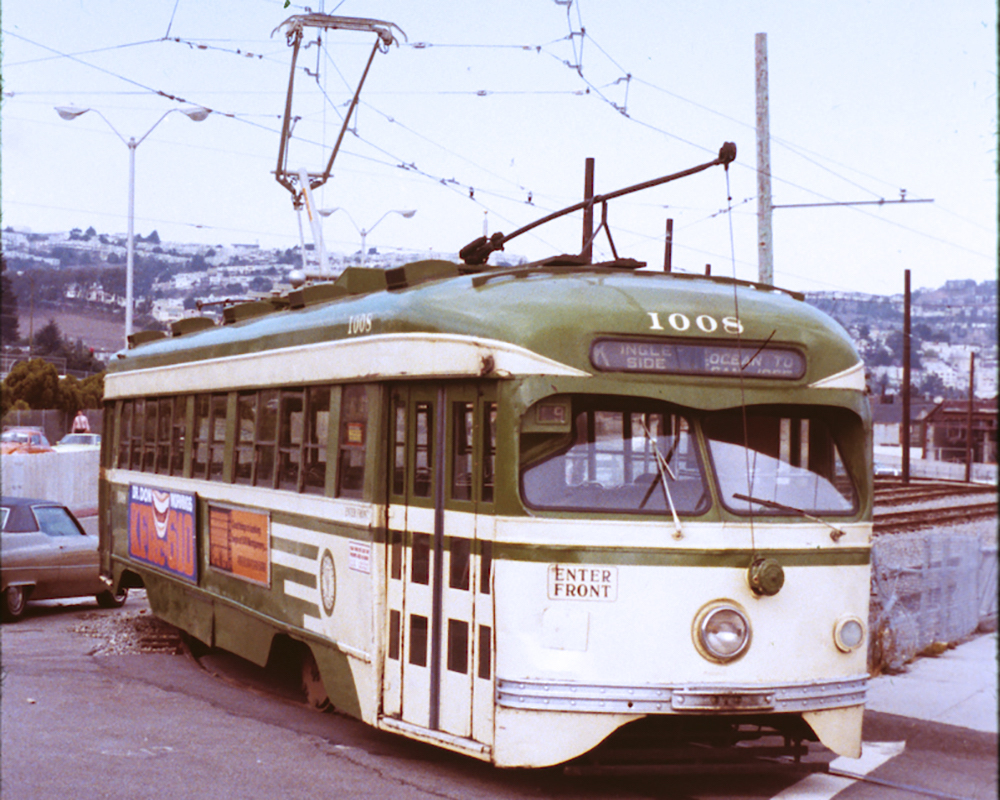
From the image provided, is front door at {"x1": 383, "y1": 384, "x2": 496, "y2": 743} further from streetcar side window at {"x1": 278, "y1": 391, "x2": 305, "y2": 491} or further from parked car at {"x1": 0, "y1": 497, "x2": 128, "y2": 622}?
parked car at {"x1": 0, "y1": 497, "x2": 128, "y2": 622}

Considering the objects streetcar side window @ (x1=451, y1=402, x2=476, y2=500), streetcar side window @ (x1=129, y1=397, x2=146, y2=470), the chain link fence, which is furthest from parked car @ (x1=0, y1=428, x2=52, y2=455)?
streetcar side window @ (x1=451, y1=402, x2=476, y2=500)

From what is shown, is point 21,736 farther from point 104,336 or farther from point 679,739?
point 104,336

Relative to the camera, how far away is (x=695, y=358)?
7074mm

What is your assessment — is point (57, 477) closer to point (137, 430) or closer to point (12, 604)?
point (12, 604)

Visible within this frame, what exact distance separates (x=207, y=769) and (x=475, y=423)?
254 centimetres

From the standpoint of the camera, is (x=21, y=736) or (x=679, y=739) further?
(x=21, y=736)

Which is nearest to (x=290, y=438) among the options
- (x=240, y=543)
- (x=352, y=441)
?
(x=352, y=441)

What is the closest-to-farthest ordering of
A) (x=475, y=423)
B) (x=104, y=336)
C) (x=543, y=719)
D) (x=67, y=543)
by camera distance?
(x=543, y=719), (x=475, y=423), (x=67, y=543), (x=104, y=336)

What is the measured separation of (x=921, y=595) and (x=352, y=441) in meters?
7.38

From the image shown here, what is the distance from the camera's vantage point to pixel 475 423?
7191 mm

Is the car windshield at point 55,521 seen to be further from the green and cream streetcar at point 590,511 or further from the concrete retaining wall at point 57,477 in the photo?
the concrete retaining wall at point 57,477

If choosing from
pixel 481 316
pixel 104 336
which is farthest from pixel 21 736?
pixel 104 336

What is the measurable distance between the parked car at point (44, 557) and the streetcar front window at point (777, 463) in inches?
372

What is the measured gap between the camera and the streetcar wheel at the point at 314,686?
360 inches
